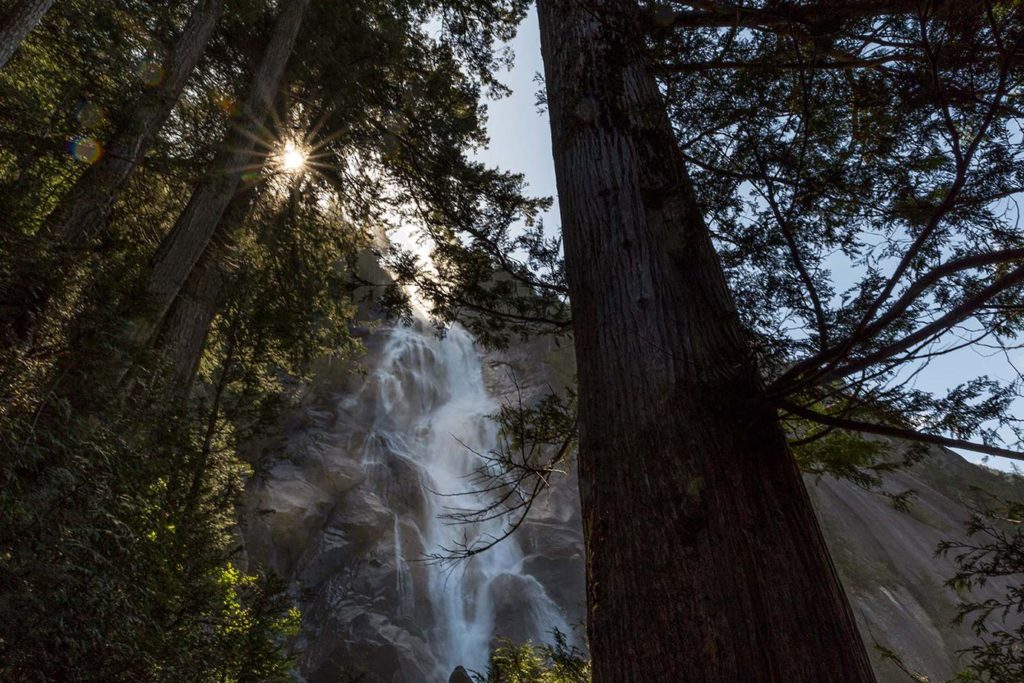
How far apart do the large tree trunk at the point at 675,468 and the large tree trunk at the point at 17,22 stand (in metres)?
5.24

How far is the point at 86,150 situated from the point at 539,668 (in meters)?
7.24

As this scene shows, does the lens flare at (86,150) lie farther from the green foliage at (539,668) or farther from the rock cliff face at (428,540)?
the green foliage at (539,668)

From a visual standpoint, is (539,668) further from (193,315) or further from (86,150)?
(86,150)

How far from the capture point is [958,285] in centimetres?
312

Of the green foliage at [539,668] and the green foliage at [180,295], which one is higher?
the green foliage at [180,295]

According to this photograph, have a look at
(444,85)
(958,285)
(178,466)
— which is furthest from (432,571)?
(958,285)

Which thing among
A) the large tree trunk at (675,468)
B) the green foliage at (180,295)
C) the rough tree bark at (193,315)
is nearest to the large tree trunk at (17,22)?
the green foliage at (180,295)

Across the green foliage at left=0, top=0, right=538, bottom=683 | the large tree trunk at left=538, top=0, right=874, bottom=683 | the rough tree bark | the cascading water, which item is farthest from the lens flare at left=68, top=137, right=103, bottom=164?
the cascading water

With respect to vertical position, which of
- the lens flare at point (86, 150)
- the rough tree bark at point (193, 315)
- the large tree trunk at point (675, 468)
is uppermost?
the lens flare at point (86, 150)

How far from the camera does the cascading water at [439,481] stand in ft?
54.3

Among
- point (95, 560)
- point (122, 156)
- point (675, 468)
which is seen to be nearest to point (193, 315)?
point (122, 156)

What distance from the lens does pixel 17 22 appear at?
4.42 m

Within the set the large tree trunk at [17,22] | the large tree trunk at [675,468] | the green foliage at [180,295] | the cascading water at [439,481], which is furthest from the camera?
the cascading water at [439,481]

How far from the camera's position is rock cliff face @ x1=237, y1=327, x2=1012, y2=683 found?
15.1 metres
